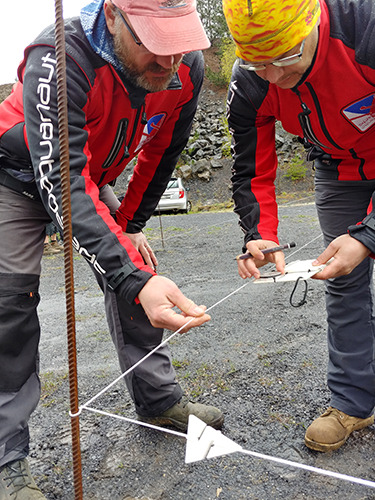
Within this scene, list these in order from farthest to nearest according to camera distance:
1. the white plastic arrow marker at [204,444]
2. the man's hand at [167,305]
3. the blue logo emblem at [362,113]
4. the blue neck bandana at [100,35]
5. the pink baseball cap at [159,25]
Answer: the blue logo emblem at [362,113] < the blue neck bandana at [100,35] < the pink baseball cap at [159,25] < the man's hand at [167,305] < the white plastic arrow marker at [204,444]

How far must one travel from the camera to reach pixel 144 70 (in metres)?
1.72

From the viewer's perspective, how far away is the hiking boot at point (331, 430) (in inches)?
80.4

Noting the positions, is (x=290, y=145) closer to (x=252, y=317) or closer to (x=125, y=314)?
(x=252, y=317)

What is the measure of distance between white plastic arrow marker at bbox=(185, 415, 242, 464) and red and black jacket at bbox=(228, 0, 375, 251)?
976 millimetres

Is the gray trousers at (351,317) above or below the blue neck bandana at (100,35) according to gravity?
below

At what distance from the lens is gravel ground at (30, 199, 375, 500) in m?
1.90

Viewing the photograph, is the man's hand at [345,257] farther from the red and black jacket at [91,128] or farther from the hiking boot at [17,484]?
the hiking boot at [17,484]

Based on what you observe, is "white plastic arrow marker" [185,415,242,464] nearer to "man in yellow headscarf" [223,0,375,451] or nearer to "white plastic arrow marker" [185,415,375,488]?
"white plastic arrow marker" [185,415,375,488]

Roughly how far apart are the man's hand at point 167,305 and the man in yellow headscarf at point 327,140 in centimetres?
62

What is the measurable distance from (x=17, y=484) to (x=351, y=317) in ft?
5.46

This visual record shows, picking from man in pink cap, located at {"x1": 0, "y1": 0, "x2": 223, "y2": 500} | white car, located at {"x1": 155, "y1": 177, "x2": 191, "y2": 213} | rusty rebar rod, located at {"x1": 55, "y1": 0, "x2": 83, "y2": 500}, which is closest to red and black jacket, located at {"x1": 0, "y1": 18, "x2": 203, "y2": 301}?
man in pink cap, located at {"x1": 0, "y1": 0, "x2": 223, "y2": 500}

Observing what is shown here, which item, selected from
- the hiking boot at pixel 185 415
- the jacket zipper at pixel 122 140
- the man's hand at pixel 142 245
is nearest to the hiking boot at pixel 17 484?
the hiking boot at pixel 185 415

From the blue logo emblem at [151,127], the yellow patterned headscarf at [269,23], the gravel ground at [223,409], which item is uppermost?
the yellow patterned headscarf at [269,23]

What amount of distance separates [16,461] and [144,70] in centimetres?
166
